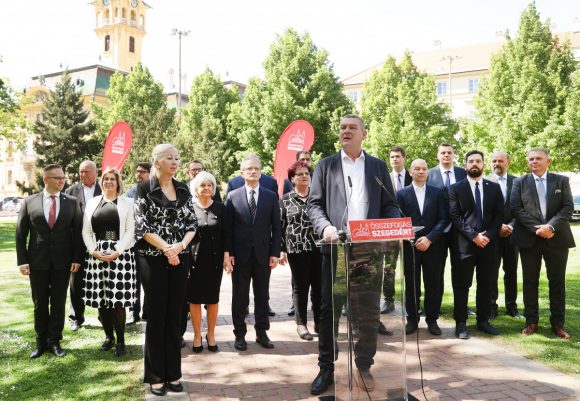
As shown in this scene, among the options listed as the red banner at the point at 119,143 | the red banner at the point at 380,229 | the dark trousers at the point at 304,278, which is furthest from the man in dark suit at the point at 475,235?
the red banner at the point at 119,143

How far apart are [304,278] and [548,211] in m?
3.08

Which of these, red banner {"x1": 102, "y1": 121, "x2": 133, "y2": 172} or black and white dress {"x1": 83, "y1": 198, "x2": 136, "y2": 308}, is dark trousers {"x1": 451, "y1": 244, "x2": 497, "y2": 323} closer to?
black and white dress {"x1": 83, "y1": 198, "x2": 136, "y2": 308}

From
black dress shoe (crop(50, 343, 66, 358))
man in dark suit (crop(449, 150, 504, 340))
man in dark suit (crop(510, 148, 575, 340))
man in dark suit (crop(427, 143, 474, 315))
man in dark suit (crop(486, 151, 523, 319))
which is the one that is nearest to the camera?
black dress shoe (crop(50, 343, 66, 358))

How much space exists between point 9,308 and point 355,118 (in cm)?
659

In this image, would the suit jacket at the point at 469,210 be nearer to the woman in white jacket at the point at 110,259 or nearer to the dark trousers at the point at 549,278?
the dark trousers at the point at 549,278

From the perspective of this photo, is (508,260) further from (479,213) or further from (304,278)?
(304,278)

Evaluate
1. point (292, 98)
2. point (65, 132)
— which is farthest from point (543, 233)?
point (65, 132)

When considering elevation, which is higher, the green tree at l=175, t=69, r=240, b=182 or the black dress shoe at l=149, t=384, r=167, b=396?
the green tree at l=175, t=69, r=240, b=182

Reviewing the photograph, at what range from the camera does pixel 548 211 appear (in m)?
6.06

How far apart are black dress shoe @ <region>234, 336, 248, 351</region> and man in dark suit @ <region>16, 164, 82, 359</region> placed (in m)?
1.88

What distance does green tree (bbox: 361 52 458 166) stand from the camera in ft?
102

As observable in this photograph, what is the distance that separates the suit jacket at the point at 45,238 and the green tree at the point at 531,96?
27.6m

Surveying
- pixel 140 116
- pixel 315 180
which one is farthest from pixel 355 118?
pixel 140 116

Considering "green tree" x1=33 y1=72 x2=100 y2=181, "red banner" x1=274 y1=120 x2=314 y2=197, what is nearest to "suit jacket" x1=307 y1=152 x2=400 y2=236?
"red banner" x1=274 y1=120 x2=314 y2=197
